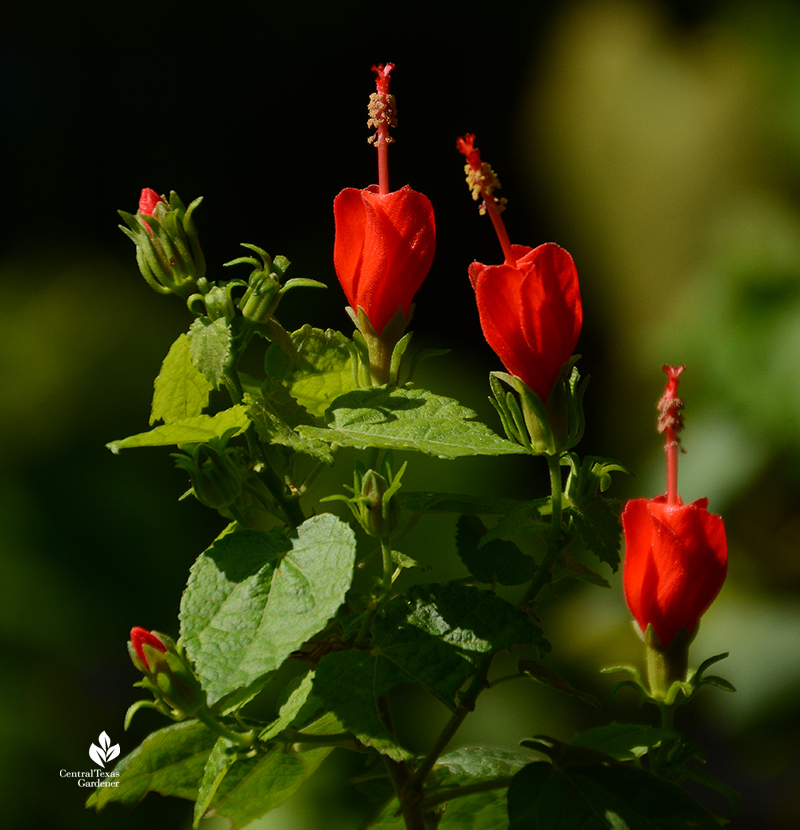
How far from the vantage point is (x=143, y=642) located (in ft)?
1.55

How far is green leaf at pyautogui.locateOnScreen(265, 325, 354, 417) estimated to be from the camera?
0.57 m

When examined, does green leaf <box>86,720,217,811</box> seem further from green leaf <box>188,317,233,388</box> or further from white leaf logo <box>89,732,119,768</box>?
green leaf <box>188,317,233,388</box>

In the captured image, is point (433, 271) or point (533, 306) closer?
point (533, 306)

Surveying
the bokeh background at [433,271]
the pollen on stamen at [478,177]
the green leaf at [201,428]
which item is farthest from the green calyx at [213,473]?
the bokeh background at [433,271]

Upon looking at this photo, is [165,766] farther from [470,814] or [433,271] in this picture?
[433,271]

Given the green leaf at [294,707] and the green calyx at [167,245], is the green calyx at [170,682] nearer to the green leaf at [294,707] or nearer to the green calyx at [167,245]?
the green leaf at [294,707]

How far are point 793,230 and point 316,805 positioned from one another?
1.39 meters

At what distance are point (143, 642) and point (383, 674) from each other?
0.12m

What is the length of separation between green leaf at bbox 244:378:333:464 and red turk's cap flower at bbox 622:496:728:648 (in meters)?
0.19

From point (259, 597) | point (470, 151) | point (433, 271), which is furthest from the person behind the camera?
point (433, 271)

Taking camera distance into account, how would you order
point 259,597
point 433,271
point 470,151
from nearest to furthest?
point 259,597 → point 470,151 → point 433,271

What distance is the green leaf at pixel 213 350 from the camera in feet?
1.54

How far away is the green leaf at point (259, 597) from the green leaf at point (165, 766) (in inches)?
6.1

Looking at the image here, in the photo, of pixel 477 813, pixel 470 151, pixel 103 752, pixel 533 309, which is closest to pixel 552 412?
pixel 533 309
